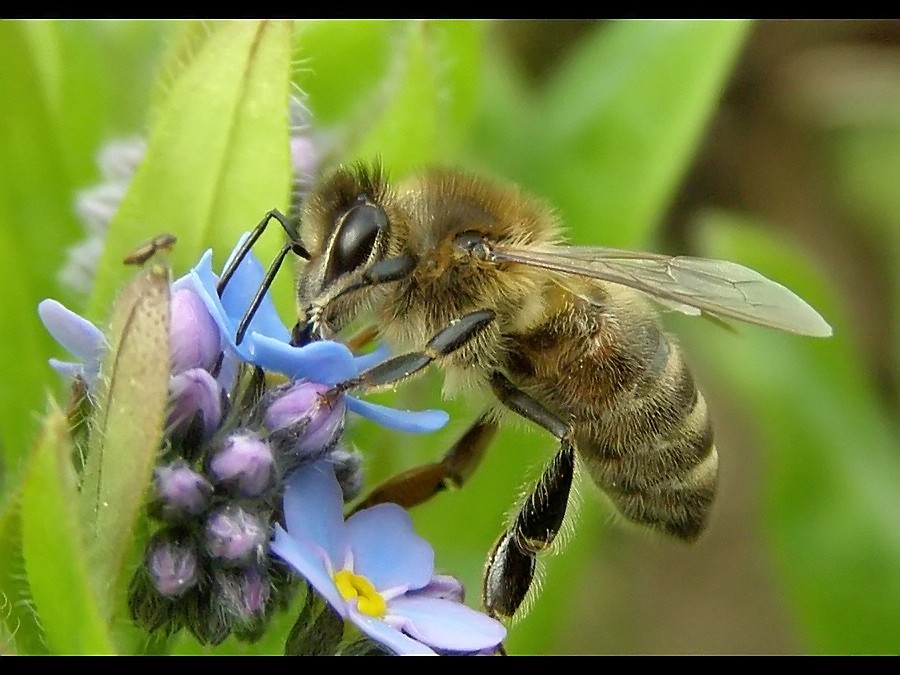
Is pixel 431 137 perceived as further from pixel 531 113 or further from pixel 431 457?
pixel 531 113

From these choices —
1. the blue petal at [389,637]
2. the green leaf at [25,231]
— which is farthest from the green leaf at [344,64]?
the blue petal at [389,637]

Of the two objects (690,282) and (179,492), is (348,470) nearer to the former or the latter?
(179,492)

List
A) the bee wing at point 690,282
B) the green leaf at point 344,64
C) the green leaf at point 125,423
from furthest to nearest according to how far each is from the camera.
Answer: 1. the green leaf at point 344,64
2. the bee wing at point 690,282
3. the green leaf at point 125,423

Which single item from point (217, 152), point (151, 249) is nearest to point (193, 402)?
point (151, 249)

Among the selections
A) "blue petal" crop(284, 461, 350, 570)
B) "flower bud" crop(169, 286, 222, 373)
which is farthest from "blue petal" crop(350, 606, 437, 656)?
"flower bud" crop(169, 286, 222, 373)

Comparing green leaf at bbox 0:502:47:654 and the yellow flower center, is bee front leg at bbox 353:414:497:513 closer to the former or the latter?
the yellow flower center

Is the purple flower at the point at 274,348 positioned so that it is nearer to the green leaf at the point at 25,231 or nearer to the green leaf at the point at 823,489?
the green leaf at the point at 25,231
